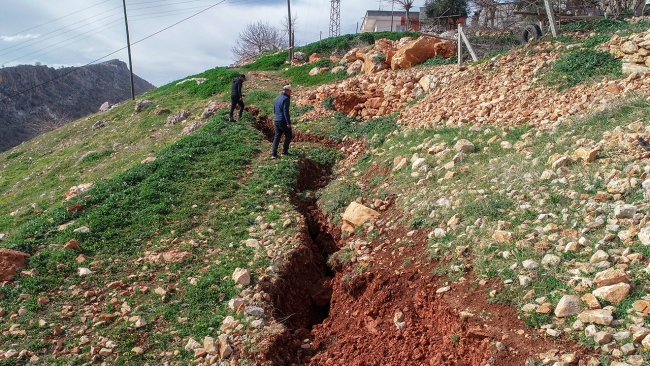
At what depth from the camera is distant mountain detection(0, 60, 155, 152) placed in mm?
45812

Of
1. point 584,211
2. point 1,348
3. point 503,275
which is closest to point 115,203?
point 1,348

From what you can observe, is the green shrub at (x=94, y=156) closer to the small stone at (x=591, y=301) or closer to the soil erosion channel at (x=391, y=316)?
the soil erosion channel at (x=391, y=316)

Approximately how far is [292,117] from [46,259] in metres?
7.11

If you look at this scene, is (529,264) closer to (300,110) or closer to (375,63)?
(300,110)

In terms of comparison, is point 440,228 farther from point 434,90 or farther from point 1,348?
point 434,90

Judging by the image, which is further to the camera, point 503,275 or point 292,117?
point 292,117

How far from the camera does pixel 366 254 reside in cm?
560

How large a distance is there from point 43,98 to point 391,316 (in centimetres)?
5756

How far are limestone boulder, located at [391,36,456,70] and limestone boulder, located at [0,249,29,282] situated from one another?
10.3m

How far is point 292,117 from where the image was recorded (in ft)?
38.8

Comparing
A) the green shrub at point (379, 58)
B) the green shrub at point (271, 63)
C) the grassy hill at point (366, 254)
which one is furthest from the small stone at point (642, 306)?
the green shrub at point (271, 63)

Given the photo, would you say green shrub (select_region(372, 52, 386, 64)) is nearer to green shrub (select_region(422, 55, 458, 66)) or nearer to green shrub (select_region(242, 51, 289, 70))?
green shrub (select_region(422, 55, 458, 66))

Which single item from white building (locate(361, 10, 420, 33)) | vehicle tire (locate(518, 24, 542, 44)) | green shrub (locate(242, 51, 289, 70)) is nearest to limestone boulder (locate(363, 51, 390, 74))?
vehicle tire (locate(518, 24, 542, 44))

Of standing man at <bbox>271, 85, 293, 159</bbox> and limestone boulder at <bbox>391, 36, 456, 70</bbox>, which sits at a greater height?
limestone boulder at <bbox>391, 36, 456, 70</bbox>
